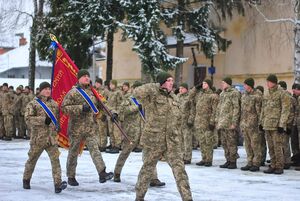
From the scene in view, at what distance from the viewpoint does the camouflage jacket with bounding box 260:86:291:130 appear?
36.5 ft

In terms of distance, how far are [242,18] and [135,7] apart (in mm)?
6615

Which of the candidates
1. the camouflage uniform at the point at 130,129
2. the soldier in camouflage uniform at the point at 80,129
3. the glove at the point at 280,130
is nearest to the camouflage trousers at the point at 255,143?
the glove at the point at 280,130

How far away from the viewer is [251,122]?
38.5ft

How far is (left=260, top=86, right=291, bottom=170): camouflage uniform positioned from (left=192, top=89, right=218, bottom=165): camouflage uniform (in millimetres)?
1356

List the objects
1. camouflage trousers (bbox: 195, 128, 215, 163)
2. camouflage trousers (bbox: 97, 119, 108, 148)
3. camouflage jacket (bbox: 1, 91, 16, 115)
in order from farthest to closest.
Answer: camouflage jacket (bbox: 1, 91, 16, 115) → camouflage trousers (bbox: 97, 119, 108, 148) → camouflage trousers (bbox: 195, 128, 215, 163)

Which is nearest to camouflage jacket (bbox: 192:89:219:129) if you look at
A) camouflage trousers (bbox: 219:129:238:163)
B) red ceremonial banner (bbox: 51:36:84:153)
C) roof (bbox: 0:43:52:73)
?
camouflage trousers (bbox: 219:129:238:163)

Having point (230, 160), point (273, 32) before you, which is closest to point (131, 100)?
point (230, 160)

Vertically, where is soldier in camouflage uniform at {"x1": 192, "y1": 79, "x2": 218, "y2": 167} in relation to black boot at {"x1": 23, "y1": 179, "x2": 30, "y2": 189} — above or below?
above

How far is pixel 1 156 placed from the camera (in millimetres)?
14109

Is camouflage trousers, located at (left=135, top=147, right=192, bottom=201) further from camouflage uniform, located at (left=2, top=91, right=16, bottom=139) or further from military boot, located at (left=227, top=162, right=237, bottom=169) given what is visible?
camouflage uniform, located at (left=2, top=91, right=16, bottom=139)

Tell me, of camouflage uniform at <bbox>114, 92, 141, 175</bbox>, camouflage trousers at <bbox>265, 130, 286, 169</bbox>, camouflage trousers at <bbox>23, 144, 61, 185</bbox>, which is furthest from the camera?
camouflage trousers at <bbox>265, 130, 286, 169</bbox>

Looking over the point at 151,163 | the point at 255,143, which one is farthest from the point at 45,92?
the point at 255,143

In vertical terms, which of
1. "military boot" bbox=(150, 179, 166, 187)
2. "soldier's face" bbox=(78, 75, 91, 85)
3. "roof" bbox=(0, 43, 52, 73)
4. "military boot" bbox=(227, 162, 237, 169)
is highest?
"roof" bbox=(0, 43, 52, 73)

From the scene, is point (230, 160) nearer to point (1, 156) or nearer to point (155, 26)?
point (1, 156)
